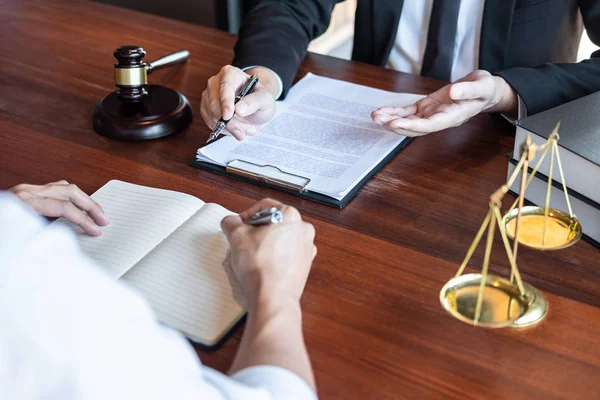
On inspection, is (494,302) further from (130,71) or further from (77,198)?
(130,71)

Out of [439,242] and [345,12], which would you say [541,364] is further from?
[345,12]

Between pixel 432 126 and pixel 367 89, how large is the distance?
Result: 294 mm

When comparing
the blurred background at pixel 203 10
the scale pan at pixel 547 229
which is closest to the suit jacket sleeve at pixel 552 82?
the scale pan at pixel 547 229

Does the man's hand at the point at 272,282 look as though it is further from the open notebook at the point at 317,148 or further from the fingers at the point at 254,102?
the fingers at the point at 254,102

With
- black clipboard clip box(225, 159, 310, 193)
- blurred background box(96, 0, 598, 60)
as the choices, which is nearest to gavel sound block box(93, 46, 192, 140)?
black clipboard clip box(225, 159, 310, 193)

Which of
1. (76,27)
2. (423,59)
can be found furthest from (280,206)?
(76,27)

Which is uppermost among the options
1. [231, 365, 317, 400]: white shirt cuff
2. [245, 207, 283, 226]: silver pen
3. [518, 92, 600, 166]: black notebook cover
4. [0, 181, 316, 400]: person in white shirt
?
[0, 181, 316, 400]: person in white shirt

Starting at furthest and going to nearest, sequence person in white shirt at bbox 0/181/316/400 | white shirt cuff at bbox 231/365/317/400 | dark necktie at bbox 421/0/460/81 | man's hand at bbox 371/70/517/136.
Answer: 1. dark necktie at bbox 421/0/460/81
2. man's hand at bbox 371/70/517/136
3. white shirt cuff at bbox 231/365/317/400
4. person in white shirt at bbox 0/181/316/400

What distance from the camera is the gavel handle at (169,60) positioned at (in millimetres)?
1623

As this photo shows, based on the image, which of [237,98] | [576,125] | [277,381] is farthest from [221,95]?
[277,381]

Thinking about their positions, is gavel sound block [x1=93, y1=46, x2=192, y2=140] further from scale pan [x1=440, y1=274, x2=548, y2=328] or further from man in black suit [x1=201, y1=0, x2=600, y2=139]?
scale pan [x1=440, y1=274, x2=548, y2=328]

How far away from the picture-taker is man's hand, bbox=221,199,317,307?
0.94 metres

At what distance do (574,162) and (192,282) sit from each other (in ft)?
1.96

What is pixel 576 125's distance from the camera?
3.91 feet
